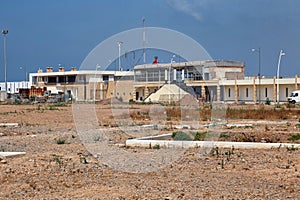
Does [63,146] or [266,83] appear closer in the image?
[63,146]

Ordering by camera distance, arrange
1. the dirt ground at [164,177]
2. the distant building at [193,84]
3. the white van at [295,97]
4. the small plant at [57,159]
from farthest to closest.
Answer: the distant building at [193,84], the white van at [295,97], the small plant at [57,159], the dirt ground at [164,177]

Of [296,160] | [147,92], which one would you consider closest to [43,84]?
[147,92]

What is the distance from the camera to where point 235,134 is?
62.6ft

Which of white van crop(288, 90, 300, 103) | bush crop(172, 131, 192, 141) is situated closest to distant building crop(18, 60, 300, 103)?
white van crop(288, 90, 300, 103)

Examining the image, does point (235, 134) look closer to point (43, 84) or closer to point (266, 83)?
point (266, 83)

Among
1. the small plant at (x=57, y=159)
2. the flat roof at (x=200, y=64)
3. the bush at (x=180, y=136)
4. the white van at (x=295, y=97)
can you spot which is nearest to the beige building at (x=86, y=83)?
the flat roof at (x=200, y=64)

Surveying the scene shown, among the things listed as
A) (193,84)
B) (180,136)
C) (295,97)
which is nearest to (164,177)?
(180,136)

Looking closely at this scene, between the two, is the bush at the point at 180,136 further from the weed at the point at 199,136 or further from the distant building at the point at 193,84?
the distant building at the point at 193,84

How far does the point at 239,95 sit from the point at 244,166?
61344 mm

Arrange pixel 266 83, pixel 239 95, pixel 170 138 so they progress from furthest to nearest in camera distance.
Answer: pixel 239 95 < pixel 266 83 < pixel 170 138

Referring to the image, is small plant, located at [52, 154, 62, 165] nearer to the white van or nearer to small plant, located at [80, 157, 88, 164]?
small plant, located at [80, 157, 88, 164]

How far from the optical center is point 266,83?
6719 centimetres

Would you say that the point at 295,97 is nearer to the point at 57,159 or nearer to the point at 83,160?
the point at 83,160

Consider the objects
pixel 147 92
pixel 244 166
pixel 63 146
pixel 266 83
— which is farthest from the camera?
pixel 147 92
